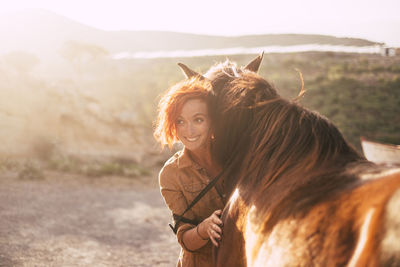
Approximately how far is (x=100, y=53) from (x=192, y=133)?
43.2m

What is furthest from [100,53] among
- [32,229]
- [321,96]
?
[32,229]

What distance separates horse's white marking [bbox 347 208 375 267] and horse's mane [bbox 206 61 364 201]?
341mm

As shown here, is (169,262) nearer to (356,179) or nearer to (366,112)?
(356,179)

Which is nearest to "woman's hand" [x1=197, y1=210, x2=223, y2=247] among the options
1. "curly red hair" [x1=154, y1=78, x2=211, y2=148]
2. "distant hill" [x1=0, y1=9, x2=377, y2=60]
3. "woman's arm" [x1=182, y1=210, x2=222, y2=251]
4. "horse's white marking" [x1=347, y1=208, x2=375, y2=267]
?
"woman's arm" [x1=182, y1=210, x2=222, y2=251]

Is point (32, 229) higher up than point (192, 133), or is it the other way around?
point (192, 133)

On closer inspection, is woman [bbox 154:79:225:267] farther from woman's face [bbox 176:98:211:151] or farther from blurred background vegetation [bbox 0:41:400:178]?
blurred background vegetation [bbox 0:41:400:178]

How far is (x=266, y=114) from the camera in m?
1.48

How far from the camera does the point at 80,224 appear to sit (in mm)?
7066

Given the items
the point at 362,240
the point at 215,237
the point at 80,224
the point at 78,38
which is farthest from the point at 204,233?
the point at 78,38

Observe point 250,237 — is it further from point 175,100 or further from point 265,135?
point 175,100

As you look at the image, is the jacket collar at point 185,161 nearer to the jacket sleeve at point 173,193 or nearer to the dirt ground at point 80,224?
the jacket sleeve at point 173,193

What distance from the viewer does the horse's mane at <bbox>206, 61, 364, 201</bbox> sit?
126 centimetres

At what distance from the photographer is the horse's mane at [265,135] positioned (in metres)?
1.26

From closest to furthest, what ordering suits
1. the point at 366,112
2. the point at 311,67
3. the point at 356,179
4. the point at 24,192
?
the point at 356,179 → the point at 24,192 → the point at 366,112 → the point at 311,67
